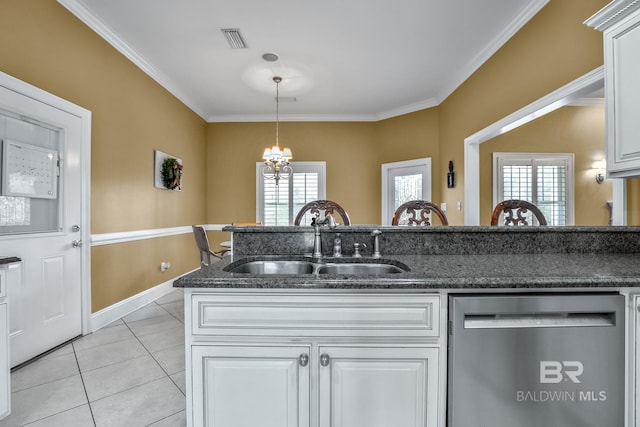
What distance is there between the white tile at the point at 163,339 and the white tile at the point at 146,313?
53cm

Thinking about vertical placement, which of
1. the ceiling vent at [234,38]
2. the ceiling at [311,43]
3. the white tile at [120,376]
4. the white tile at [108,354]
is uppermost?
the ceiling at [311,43]

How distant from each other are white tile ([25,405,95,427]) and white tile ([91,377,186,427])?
0.11 feet

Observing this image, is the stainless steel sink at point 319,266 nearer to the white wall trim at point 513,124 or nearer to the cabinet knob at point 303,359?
the cabinet knob at point 303,359

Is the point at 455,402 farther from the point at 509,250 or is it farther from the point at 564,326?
the point at 509,250

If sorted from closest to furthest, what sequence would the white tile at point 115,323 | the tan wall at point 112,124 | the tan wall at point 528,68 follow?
the tan wall at point 528,68 → the tan wall at point 112,124 → the white tile at point 115,323

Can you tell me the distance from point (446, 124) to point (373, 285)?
4206 mm

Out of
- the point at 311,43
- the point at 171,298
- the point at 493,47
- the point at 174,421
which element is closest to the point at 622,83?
the point at 493,47

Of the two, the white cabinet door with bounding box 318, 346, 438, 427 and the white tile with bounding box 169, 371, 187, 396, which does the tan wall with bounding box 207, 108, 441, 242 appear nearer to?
the white tile with bounding box 169, 371, 187, 396

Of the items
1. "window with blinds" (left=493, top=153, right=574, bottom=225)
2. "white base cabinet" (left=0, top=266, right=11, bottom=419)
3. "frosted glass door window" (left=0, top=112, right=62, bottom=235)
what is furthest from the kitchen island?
"window with blinds" (left=493, top=153, right=574, bottom=225)

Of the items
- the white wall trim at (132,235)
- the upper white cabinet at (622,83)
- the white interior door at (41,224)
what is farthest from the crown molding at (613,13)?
the white wall trim at (132,235)

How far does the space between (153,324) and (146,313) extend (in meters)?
0.41

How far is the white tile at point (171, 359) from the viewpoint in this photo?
86.4 inches

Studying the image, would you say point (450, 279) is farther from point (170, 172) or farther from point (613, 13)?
point (170, 172)

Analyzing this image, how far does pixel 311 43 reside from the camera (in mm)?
3328
